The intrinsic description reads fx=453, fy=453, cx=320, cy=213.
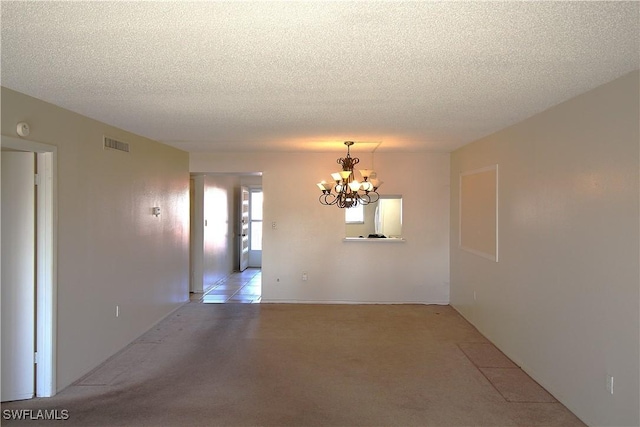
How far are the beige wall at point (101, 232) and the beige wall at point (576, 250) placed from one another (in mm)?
4028

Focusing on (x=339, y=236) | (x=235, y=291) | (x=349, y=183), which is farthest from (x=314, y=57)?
(x=235, y=291)

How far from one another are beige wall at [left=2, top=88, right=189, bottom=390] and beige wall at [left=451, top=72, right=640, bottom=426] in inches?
159

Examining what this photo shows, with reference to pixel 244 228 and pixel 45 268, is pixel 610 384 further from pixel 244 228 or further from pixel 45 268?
pixel 244 228

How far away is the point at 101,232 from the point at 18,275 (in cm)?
92

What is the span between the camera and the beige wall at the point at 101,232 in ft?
12.2

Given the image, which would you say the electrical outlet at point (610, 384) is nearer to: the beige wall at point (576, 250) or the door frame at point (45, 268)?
the beige wall at point (576, 250)

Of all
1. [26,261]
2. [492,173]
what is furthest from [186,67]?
[492,173]

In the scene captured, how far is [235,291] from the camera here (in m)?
8.13

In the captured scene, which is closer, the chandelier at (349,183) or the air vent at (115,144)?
the air vent at (115,144)

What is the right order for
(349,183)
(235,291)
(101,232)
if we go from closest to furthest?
(101,232) → (349,183) → (235,291)

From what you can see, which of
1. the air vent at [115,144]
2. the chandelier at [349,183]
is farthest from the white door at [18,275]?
the chandelier at [349,183]

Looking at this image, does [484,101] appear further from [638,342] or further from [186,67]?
[186,67]

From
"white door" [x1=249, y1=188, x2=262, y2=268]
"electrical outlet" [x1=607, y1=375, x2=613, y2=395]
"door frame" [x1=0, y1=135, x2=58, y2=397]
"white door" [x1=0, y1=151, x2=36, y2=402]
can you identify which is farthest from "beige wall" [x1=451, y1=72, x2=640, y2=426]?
"white door" [x1=249, y1=188, x2=262, y2=268]

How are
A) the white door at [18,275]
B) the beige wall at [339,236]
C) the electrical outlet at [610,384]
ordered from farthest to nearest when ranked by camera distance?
1. the beige wall at [339,236]
2. the white door at [18,275]
3. the electrical outlet at [610,384]
